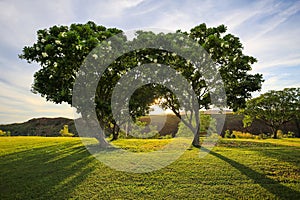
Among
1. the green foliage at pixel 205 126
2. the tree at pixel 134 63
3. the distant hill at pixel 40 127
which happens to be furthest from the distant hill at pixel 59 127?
the tree at pixel 134 63

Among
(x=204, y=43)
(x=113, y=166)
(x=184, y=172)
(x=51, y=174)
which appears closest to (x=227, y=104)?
(x=204, y=43)

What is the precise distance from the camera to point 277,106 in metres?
27.3

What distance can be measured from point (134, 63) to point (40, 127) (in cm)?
2490

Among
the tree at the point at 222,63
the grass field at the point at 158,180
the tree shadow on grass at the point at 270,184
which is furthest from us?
the tree at the point at 222,63

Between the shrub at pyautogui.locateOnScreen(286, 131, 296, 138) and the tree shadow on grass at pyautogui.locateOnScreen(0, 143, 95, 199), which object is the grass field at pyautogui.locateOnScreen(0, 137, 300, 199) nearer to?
the tree shadow on grass at pyautogui.locateOnScreen(0, 143, 95, 199)

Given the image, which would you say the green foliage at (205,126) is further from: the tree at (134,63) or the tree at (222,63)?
the tree at (222,63)

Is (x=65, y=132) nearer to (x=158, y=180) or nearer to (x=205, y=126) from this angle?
(x=205, y=126)

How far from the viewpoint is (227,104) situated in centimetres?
1435

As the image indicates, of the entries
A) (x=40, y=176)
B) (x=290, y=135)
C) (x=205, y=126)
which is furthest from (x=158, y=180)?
(x=290, y=135)

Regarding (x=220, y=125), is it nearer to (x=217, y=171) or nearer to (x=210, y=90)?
(x=210, y=90)

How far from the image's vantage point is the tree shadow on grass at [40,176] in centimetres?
593

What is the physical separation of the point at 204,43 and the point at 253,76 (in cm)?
369

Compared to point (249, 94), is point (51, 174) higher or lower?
lower

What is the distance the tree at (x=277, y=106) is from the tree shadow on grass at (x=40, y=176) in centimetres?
2313
